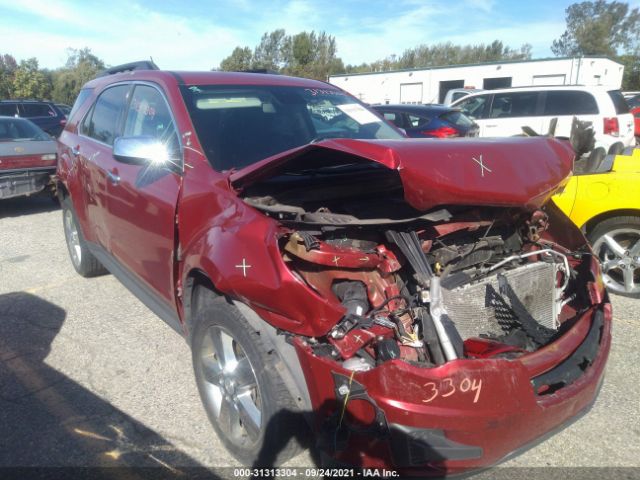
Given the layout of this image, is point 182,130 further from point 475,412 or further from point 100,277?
point 100,277

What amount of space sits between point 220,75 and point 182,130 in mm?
838

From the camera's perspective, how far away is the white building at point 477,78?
24297mm

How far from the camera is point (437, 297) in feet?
7.07

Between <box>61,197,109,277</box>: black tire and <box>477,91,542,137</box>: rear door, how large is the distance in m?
9.01

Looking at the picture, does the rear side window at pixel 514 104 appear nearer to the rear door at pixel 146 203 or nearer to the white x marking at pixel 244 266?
the rear door at pixel 146 203

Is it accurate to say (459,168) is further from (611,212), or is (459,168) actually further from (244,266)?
(611,212)

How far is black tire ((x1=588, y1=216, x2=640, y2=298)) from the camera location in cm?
414

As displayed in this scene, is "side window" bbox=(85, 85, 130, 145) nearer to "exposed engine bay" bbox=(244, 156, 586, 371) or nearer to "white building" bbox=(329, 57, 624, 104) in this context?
"exposed engine bay" bbox=(244, 156, 586, 371)

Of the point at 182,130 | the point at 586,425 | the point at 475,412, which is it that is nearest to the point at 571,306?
the point at 586,425

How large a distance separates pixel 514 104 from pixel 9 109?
15.1 metres

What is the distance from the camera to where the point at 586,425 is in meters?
2.74

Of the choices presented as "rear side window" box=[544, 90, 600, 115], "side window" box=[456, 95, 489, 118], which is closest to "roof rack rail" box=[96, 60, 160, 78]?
"side window" box=[456, 95, 489, 118]

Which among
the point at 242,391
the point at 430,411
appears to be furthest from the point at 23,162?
the point at 430,411

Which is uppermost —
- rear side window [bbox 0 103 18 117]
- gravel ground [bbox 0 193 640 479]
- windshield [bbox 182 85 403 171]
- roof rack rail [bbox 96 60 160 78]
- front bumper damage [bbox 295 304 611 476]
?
roof rack rail [bbox 96 60 160 78]
